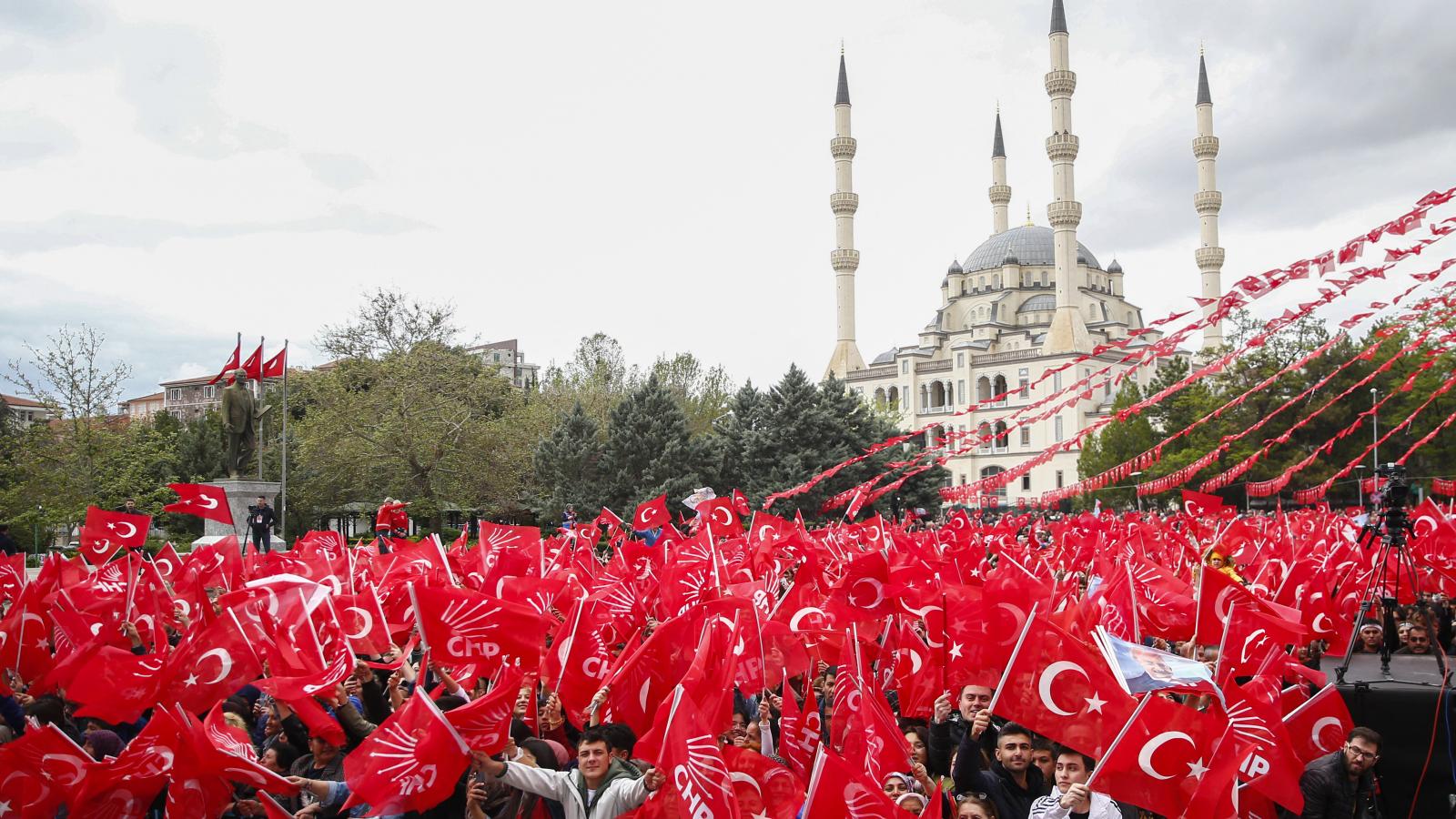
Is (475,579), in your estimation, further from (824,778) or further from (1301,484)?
(1301,484)

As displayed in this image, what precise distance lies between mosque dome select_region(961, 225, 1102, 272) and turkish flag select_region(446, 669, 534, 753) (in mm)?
86557

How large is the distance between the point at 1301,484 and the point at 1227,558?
1265 inches

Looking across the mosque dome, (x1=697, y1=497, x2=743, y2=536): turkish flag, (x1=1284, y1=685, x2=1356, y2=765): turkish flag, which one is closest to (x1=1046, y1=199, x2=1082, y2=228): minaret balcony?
the mosque dome

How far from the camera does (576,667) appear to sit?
6.20 metres

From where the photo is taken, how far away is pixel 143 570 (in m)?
9.02

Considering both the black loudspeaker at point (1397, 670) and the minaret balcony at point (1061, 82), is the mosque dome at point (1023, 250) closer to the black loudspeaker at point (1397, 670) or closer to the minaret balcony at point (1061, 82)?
the minaret balcony at point (1061, 82)

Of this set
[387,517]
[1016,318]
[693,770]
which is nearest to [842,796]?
[693,770]

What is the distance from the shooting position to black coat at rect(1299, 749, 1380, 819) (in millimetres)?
5562

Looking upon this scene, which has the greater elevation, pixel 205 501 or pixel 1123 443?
pixel 1123 443

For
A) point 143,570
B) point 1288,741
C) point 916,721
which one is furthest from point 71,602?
point 1288,741

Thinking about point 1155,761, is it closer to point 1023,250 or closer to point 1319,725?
point 1319,725

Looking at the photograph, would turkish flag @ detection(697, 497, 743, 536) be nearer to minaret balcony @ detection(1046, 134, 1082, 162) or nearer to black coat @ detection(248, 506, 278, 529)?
black coat @ detection(248, 506, 278, 529)

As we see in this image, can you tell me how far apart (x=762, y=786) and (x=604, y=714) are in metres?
1.34

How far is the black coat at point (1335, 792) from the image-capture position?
5562 millimetres
